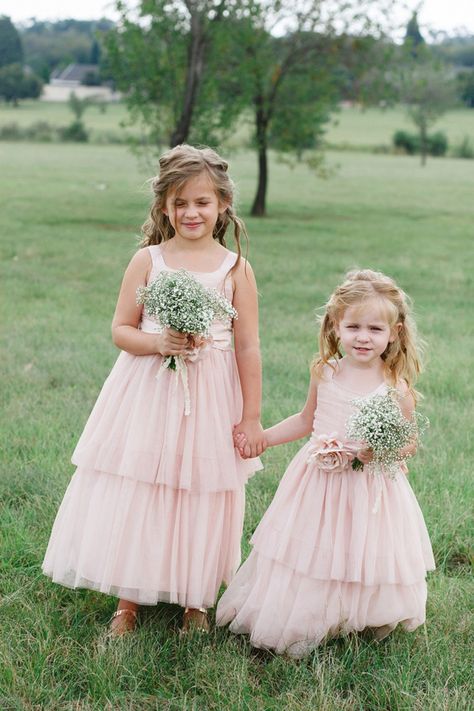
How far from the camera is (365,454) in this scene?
3.20 m

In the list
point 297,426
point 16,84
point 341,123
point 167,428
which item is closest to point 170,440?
point 167,428

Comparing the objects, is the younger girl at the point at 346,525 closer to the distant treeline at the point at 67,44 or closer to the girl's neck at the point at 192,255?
the girl's neck at the point at 192,255

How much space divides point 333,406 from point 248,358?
1.30 ft

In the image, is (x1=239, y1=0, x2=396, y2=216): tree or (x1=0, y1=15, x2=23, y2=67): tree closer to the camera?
(x1=239, y1=0, x2=396, y2=216): tree

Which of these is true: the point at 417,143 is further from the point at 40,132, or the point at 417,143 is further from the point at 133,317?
the point at 133,317

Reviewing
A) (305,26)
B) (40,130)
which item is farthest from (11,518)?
(40,130)

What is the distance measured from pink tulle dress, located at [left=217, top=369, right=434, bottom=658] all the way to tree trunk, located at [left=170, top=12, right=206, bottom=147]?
14044mm

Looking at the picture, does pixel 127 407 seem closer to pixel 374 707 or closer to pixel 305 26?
pixel 374 707

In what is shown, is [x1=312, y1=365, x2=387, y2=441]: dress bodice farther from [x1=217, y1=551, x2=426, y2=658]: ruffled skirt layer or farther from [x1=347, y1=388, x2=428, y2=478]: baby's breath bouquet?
[x1=217, y1=551, x2=426, y2=658]: ruffled skirt layer

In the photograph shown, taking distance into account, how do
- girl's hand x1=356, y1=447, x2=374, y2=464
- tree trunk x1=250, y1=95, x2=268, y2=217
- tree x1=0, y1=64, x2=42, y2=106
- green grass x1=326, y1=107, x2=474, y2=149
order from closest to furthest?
girl's hand x1=356, y1=447, x2=374, y2=464 < tree trunk x1=250, y1=95, x2=268, y2=217 < green grass x1=326, y1=107, x2=474, y2=149 < tree x1=0, y1=64, x2=42, y2=106

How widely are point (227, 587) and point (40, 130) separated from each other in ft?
195

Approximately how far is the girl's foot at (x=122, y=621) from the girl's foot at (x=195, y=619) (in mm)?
195

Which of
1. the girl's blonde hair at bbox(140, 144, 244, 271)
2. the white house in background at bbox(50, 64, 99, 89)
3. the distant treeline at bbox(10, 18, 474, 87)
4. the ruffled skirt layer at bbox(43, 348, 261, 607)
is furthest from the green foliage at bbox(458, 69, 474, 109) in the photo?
the ruffled skirt layer at bbox(43, 348, 261, 607)

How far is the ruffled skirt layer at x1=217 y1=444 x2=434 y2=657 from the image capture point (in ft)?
10.8
